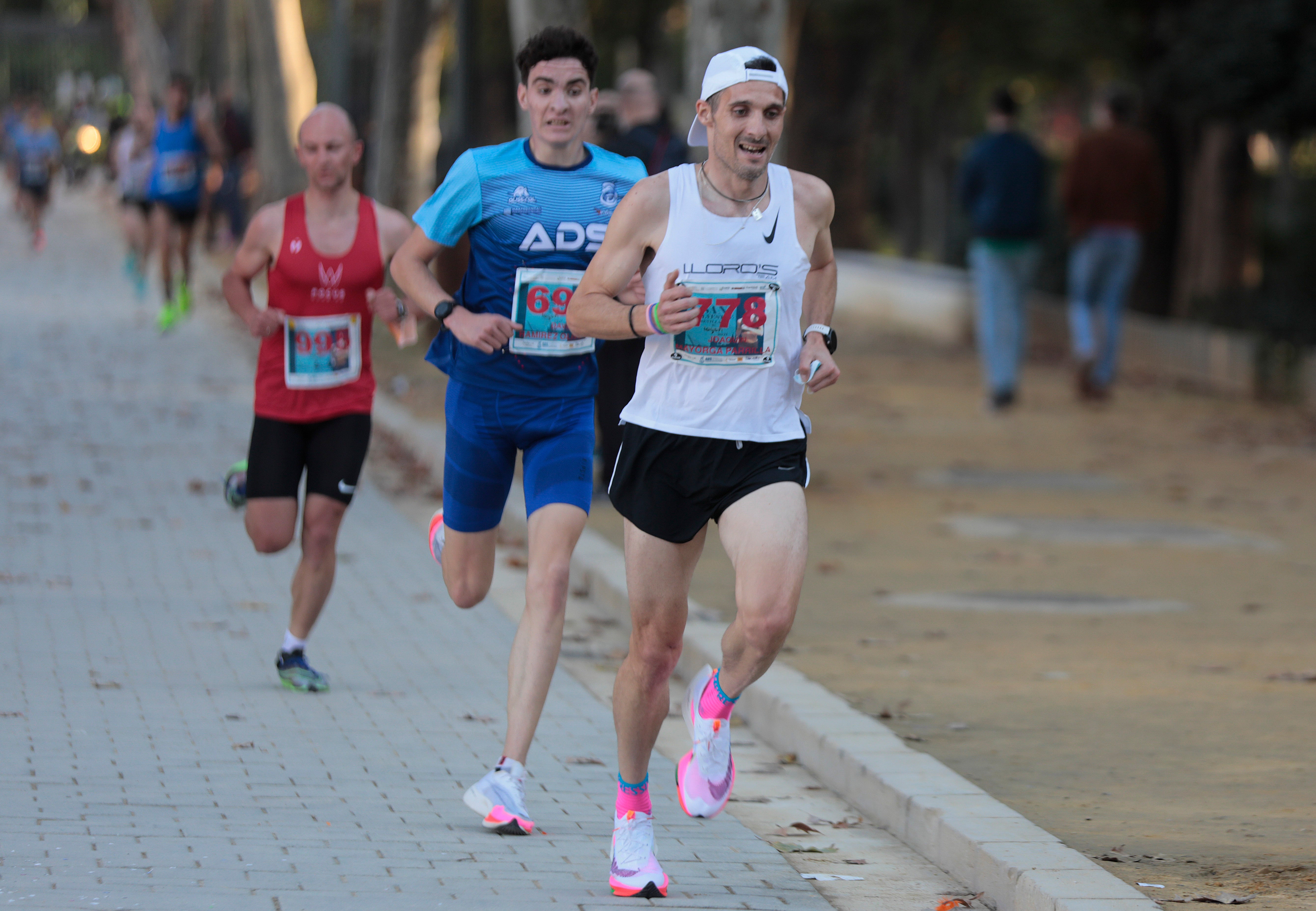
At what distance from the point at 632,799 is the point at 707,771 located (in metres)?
0.22

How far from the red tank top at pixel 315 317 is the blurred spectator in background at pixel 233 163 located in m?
25.8

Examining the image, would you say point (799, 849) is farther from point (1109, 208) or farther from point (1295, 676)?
point (1109, 208)

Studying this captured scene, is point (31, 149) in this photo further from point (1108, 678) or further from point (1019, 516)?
point (1108, 678)

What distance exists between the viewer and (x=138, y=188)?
22.2 metres

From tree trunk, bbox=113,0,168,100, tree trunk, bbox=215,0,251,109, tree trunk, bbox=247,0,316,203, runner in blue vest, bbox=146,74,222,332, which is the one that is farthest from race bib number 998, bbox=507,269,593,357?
tree trunk, bbox=113,0,168,100

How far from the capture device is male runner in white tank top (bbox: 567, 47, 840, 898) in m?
4.92

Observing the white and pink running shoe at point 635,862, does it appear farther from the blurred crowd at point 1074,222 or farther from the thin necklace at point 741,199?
the blurred crowd at point 1074,222

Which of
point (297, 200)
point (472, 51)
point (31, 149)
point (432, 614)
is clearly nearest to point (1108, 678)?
point (432, 614)

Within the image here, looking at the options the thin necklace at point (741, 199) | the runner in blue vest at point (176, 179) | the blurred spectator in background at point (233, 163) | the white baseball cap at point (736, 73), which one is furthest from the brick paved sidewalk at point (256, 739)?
the blurred spectator in background at point (233, 163)

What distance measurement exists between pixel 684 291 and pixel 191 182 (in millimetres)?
15550

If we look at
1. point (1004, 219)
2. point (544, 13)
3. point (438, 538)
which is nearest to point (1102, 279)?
point (1004, 219)

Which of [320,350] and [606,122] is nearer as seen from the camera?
[320,350]

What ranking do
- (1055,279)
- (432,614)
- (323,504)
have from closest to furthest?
1. (323,504)
2. (432,614)
3. (1055,279)

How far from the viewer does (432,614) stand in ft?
28.9
